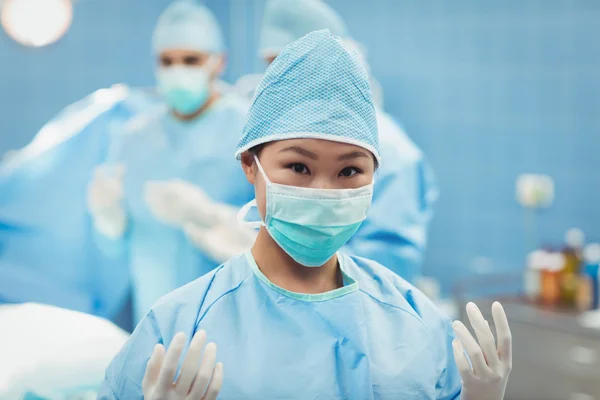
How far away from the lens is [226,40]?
4434 millimetres

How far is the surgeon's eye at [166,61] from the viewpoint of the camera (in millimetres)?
2377

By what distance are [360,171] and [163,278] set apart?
1300mm

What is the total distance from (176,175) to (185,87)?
276 mm

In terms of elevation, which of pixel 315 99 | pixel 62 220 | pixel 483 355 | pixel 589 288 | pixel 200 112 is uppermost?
pixel 315 99

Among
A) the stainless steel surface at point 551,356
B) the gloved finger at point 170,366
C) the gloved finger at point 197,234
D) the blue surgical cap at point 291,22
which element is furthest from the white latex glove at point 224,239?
the stainless steel surface at point 551,356

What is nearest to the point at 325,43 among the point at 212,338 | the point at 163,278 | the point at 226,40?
the point at 212,338

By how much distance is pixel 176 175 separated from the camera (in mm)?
2266

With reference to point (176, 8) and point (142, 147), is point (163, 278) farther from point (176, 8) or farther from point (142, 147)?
point (176, 8)

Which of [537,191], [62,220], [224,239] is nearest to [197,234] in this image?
[224,239]

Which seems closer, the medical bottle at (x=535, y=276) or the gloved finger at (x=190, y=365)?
the gloved finger at (x=190, y=365)

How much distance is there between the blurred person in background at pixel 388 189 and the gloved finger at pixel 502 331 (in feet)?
2.45

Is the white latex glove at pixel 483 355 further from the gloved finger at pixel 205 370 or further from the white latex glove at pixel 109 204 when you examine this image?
the white latex glove at pixel 109 204

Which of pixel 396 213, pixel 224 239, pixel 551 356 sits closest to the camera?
pixel 396 213

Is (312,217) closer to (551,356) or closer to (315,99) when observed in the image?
(315,99)
